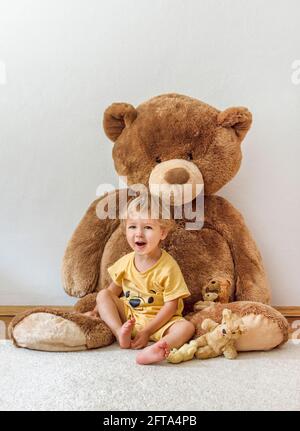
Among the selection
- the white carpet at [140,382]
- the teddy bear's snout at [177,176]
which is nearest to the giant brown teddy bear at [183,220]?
the teddy bear's snout at [177,176]

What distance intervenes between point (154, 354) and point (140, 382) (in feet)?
0.35

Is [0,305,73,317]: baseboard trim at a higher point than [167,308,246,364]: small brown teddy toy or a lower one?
lower

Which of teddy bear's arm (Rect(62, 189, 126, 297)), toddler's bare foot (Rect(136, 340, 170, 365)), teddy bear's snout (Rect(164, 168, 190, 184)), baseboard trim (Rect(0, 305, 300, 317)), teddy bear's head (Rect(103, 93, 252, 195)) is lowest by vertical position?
baseboard trim (Rect(0, 305, 300, 317))

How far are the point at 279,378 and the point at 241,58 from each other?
3.27 ft

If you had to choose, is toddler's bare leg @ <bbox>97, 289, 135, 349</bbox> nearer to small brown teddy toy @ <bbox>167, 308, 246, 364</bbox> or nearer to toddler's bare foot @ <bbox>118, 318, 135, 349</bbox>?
toddler's bare foot @ <bbox>118, 318, 135, 349</bbox>

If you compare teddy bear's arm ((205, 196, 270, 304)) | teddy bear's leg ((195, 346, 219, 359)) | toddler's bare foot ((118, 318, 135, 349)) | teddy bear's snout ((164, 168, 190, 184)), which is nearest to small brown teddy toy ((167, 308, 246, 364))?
teddy bear's leg ((195, 346, 219, 359))

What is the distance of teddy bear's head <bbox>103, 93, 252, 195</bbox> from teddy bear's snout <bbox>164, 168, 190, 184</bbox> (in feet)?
0.07

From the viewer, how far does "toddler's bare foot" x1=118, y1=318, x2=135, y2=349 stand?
4.03ft

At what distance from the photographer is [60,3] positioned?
1.67 metres

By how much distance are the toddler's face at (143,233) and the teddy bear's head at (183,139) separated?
14cm

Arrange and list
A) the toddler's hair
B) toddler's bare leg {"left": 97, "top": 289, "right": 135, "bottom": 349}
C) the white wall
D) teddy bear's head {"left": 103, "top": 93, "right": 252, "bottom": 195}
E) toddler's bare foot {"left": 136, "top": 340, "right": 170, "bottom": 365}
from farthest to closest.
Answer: the white wall
teddy bear's head {"left": 103, "top": 93, "right": 252, "bottom": 195}
the toddler's hair
toddler's bare leg {"left": 97, "top": 289, "right": 135, "bottom": 349}
toddler's bare foot {"left": 136, "top": 340, "right": 170, "bottom": 365}

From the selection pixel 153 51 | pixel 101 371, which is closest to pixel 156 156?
pixel 153 51

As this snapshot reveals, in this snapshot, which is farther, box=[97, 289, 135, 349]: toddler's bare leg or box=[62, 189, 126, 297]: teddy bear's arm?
box=[62, 189, 126, 297]: teddy bear's arm
